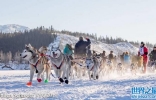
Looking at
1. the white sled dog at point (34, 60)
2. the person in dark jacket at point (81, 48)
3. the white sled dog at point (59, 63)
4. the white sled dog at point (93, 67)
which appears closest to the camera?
the white sled dog at point (34, 60)

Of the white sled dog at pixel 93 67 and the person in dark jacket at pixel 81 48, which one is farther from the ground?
the person in dark jacket at pixel 81 48

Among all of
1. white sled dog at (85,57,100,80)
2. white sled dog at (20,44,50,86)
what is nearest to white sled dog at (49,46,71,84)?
white sled dog at (20,44,50,86)

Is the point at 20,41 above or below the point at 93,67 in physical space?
above

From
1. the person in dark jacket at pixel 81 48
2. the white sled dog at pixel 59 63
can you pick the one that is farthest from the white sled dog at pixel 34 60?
the person in dark jacket at pixel 81 48

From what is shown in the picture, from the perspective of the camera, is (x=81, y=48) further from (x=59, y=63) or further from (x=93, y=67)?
(x=59, y=63)

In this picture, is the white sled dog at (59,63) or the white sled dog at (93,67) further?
the white sled dog at (93,67)

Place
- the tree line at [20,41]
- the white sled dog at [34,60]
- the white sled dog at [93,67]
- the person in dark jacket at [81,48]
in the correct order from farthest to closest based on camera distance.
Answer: the tree line at [20,41], the person in dark jacket at [81,48], the white sled dog at [93,67], the white sled dog at [34,60]

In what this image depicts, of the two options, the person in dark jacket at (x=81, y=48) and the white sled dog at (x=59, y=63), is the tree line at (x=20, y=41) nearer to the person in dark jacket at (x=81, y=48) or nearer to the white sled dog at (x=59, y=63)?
the person in dark jacket at (x=81, y=48)

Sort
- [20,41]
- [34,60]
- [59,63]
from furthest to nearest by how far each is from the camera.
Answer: [20,41]
[59,63]
[34,60]

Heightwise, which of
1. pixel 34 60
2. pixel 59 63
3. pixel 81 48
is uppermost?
pixel 81 48

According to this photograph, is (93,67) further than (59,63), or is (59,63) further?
(93,67)

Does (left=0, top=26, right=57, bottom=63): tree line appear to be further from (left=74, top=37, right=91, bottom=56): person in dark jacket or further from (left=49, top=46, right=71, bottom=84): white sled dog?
(left=49, top=46, right=71, bottom=84): white sled dog

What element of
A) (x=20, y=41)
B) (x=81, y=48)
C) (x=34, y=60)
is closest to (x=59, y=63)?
(x=34, y=60)

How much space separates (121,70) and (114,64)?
96cm
